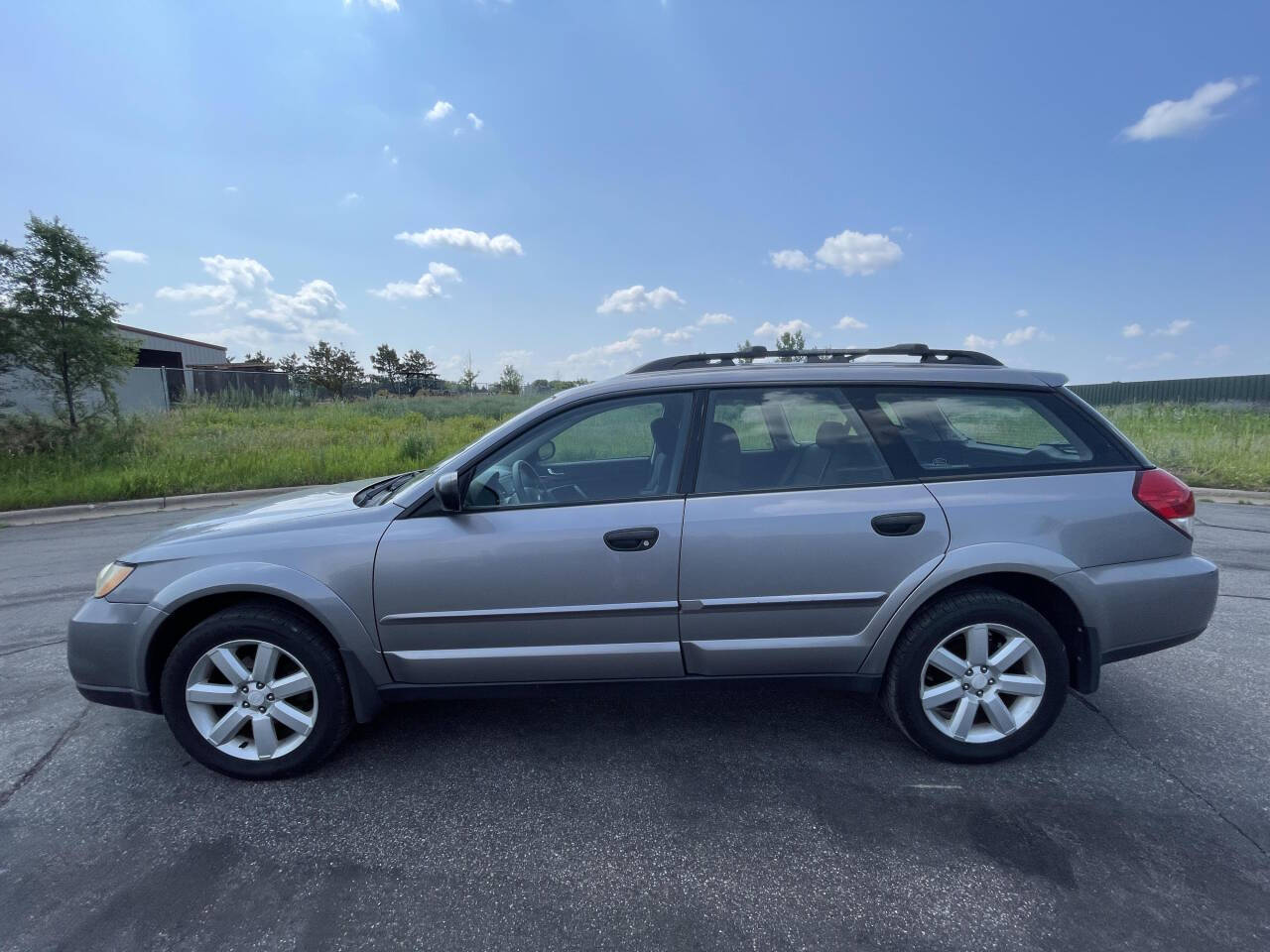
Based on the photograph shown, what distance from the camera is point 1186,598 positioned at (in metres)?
2.70

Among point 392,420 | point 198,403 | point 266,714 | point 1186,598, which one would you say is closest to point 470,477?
point 266,714

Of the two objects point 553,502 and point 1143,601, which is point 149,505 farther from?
point 1143,601

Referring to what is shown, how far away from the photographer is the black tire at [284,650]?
8.41ft

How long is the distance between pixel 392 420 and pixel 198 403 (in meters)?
7.04

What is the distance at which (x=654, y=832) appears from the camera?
2.30 meters

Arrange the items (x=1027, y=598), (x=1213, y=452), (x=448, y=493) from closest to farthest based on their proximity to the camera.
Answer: (x=448, y=493) < (x=1027, y=598) < (x=1213, y=452)

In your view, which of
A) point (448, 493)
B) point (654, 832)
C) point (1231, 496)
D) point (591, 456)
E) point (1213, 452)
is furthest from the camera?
point (1213, 452)

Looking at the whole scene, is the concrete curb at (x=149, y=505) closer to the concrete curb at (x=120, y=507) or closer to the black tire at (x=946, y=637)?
the concrete curb at (x=120, y=507)

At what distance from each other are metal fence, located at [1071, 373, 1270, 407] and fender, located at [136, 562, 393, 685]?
A: 102 ft

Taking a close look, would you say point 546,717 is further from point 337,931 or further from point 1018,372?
point 1018,372

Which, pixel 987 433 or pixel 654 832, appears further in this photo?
pixel 987 433

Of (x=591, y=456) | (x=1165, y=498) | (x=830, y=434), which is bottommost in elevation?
(x=1165, y=498)

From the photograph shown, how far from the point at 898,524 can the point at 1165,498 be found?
1.18 metres

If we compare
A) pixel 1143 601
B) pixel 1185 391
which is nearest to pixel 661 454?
pixel 1143 601
